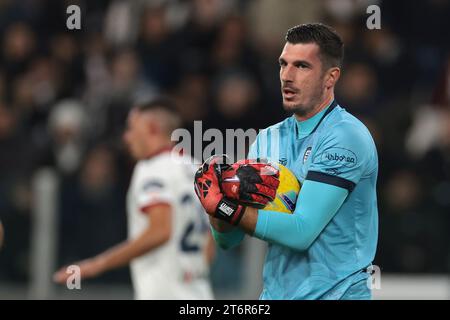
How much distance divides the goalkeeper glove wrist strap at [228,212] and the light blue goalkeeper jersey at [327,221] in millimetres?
90

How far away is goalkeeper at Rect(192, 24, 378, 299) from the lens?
166 inches

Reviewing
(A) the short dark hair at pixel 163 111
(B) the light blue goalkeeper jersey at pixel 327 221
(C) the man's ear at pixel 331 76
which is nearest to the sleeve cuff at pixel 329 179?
(B) the light blue goalkeeper jersey at pixel 327 221

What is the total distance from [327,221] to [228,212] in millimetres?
410

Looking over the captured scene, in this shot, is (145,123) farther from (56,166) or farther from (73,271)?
(56,166)

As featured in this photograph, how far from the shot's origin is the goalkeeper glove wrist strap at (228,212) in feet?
13.8

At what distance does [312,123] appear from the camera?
4.49 metres

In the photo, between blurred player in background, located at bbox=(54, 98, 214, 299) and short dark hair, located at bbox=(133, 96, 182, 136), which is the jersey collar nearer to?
blurred player in background, located at bbox=(54, 98, 214, 299)

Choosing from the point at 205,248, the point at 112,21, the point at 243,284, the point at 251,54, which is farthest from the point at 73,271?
the point at 112,21

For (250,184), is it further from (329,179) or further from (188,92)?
(188,92)

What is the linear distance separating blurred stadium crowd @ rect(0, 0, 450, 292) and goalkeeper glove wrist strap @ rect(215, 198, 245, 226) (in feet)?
15.2

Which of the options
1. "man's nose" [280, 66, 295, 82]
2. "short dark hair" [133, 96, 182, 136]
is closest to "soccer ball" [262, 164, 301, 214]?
"man's nose" [280, 66, 295, 82]

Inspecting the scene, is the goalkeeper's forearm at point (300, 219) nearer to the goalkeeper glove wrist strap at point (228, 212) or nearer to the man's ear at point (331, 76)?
the goalkeeper glove wrist strap at point (228, 212)

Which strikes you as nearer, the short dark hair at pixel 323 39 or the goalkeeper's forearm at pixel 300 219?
the goalkeeper's forearm at pixel 300 219

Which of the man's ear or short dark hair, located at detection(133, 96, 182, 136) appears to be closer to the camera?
the man's ear
